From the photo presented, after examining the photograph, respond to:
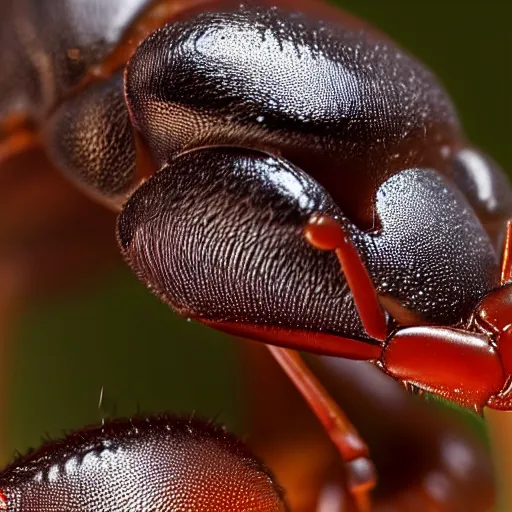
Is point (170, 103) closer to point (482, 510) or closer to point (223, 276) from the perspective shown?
point (223, 276)

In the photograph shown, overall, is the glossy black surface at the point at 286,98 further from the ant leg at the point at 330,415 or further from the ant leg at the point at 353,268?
the ant leg at the point at 330,415

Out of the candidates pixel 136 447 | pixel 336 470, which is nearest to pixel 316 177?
pixel 136 447

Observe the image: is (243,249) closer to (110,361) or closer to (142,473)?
(142,473)

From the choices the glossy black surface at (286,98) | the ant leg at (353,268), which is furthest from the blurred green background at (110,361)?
the ant leg at (353,268)

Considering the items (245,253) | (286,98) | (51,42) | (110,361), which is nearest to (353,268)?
(245,253)

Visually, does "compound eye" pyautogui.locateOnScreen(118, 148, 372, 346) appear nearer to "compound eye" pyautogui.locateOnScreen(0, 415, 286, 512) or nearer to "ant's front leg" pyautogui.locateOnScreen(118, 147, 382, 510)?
"ant's front leg" pyautogui.locateOnScreen(118, 147, 382, 510)

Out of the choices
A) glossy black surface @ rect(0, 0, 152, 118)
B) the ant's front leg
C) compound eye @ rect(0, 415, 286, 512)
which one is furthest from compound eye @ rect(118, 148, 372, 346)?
glossy black surface @ rect(0, 0, 152, 118)
